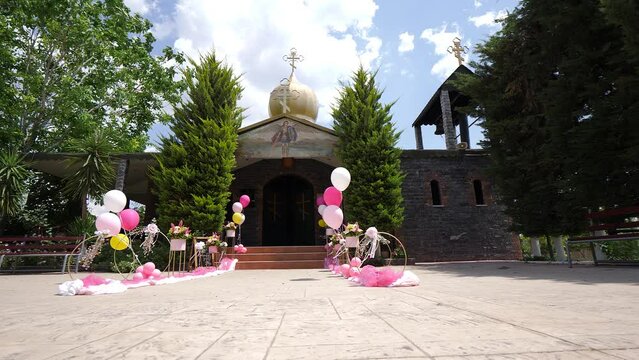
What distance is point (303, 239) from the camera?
16.3m

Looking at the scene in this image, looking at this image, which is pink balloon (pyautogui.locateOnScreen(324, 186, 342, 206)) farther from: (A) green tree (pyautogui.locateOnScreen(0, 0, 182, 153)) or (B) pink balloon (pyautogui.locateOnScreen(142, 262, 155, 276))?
(A) green tree (pyautogui.locateOnScreen(0, 0, 182, 153))

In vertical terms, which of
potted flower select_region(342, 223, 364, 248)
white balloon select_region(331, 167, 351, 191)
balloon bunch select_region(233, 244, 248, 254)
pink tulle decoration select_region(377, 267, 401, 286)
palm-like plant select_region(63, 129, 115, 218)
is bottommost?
pink tulle decoration select_region(377, 267, 401, 286)

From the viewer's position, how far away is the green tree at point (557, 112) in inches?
315

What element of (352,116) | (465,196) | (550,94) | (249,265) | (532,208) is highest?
(352,116)

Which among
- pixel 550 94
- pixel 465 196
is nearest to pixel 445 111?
pixel 465 196

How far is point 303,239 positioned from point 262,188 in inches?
126

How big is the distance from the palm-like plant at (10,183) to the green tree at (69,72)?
3.38m

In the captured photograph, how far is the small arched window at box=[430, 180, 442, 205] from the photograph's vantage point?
46.6 ft

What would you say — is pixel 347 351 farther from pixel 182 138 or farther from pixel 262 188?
pixel 262 188

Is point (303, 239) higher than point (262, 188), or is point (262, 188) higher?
point (262, 188)

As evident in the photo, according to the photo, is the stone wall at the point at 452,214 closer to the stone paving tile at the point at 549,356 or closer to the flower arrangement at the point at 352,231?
the flower arrangement at the point at 352,231

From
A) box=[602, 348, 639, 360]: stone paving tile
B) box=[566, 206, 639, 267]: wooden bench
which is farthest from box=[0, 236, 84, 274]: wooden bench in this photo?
box=[566, 206, 639, 267]: wooden bench

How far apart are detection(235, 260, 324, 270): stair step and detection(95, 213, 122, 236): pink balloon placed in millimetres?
5580

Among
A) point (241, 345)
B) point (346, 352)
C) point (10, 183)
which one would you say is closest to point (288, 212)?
point (10, 183)
